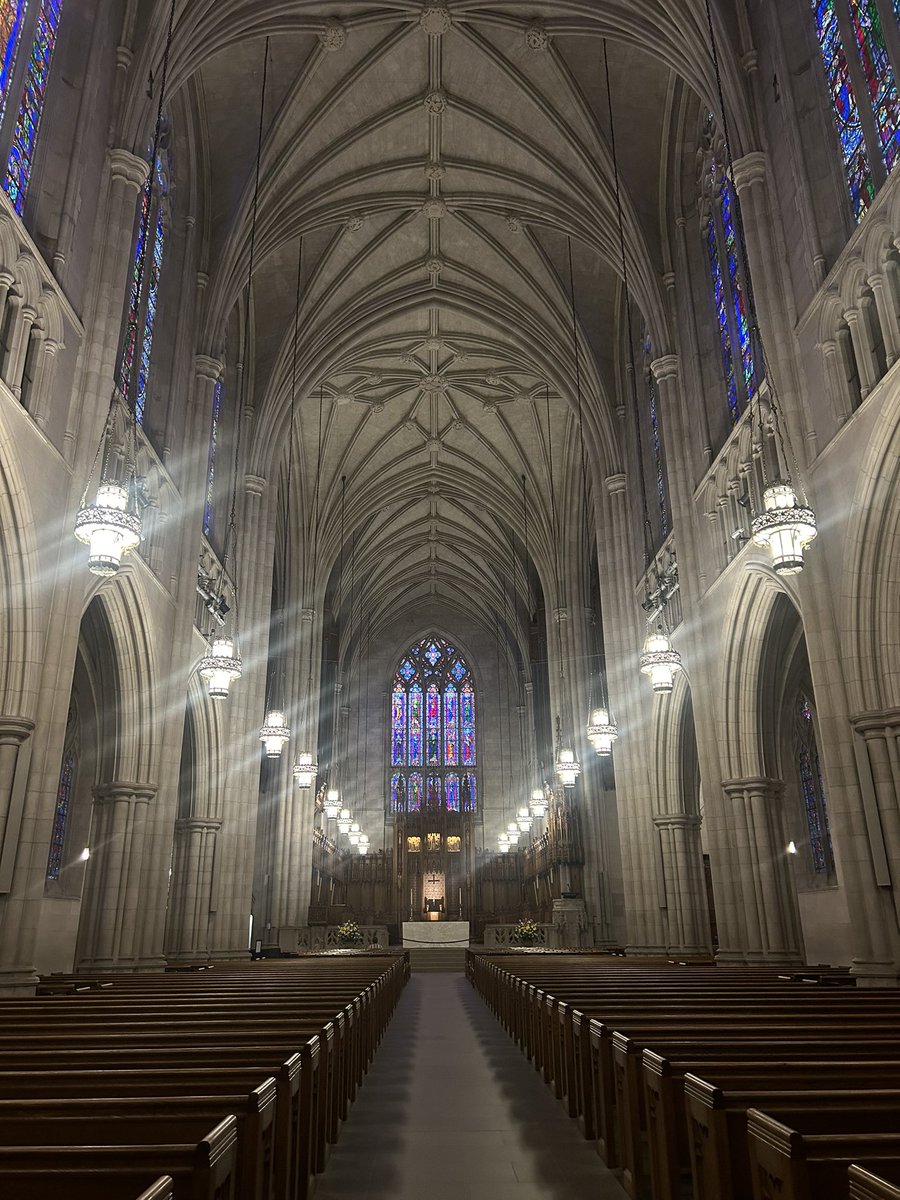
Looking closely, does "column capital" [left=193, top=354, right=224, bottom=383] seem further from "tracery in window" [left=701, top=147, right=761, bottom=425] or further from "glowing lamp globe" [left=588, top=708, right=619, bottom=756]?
"glowing lamp globe" [left=588, top=708, right=619, bottom=756]

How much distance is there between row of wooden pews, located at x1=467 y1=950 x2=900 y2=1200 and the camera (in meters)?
2.20

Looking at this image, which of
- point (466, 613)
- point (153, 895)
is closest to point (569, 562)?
point (466, 613)

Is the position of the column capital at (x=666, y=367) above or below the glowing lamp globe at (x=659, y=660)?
above

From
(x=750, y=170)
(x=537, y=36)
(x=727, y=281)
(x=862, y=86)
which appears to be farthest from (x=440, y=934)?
(x=862, y=86)

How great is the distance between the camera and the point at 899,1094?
8.94ft

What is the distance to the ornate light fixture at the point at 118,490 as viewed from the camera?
880 centimetres

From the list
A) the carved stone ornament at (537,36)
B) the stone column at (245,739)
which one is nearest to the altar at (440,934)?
the stone column at (245,739)

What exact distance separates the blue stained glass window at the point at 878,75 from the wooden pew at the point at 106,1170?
10892mm

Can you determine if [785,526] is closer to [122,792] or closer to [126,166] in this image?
[126,166]

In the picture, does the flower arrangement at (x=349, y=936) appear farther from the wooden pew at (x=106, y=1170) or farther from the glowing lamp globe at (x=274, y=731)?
the wooden pew at (x=106, y=1170)

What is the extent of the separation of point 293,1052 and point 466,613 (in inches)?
1674

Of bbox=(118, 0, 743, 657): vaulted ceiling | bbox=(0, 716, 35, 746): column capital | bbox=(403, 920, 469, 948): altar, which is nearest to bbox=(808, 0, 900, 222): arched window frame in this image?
bbox=(118, 0, 743, 657): vaulted ceiling

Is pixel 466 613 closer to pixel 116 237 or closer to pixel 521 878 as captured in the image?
pixel 521 878

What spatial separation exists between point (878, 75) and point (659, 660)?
7964 mm
